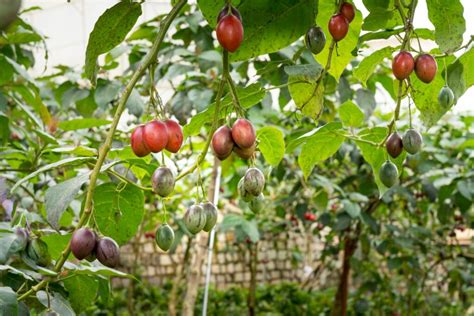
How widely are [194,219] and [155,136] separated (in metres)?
0.10

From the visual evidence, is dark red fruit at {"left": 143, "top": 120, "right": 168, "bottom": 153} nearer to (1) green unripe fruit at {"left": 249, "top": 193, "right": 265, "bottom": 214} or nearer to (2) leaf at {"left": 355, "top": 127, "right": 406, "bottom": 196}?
(1) green unripe fruit at {"left": 249, "top": 193, "right": 265, "bottom": 214}

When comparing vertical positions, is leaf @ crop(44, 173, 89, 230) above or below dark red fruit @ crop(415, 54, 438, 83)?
below

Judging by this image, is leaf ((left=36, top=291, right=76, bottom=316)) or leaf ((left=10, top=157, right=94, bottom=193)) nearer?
leaf ((left=10, top=157, right=94, bottom=193))

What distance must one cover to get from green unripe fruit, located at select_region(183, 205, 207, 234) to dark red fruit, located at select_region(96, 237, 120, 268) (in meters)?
0.07

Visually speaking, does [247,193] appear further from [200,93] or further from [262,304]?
[262,304]

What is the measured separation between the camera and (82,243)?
0.58 m

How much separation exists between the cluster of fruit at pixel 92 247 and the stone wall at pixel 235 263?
5.65 meters

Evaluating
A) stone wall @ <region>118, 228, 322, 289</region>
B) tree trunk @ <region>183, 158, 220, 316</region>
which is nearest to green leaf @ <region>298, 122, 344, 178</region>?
tree trunk @ <region>183, 158, 220, 316</region>

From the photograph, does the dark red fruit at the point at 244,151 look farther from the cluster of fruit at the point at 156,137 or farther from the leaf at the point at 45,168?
the leaf at the point at 45,168

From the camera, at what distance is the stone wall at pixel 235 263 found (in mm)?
6574

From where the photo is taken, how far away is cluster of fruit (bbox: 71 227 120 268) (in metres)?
0.57

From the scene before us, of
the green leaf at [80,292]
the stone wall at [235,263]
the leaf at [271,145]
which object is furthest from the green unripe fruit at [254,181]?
the stone wall at [235,263]

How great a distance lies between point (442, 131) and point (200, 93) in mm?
1382

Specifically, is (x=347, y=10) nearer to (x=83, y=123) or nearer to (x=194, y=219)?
(x=194, y=219)
